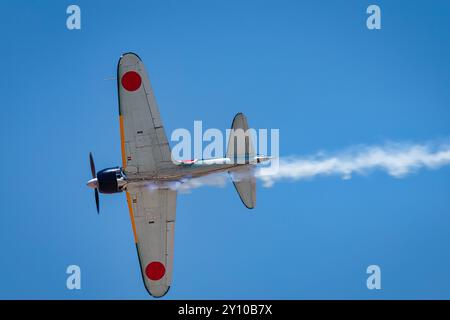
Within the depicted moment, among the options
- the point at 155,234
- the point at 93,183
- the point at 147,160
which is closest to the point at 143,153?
the point at 147,160

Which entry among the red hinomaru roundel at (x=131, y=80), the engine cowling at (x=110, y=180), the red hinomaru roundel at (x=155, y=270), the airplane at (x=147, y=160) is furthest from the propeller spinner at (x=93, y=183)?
the red hinomaru roundel at (x=131, y=80)

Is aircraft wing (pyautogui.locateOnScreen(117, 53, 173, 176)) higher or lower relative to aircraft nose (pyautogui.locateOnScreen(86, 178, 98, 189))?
higher

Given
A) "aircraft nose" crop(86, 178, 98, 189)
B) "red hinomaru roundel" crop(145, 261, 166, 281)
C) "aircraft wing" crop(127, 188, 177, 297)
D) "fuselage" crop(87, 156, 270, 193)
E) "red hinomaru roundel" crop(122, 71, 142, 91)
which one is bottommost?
"red hinomaru roundel" crop(145, 261, 166, 281)

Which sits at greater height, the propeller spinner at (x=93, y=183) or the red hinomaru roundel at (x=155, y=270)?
the propeller spinner at (x=93, y=183)

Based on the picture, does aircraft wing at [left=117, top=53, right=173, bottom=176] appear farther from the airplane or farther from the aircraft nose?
the aircraft nose

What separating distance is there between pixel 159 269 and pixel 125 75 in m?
6.64

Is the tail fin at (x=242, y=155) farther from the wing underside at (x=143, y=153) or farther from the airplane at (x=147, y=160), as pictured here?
the wing underside at (x=143, y=153)

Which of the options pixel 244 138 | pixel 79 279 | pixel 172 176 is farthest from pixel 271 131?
pixel 79 279

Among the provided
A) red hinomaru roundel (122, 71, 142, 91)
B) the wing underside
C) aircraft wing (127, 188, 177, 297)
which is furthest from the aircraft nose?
red hinomaru roundel (122, 71, 142, 91)

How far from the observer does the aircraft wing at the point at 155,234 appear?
2591 cm

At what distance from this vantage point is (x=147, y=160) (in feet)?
81.3

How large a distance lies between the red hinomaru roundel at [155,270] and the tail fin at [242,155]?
3717 mm

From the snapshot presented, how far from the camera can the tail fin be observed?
2422cm

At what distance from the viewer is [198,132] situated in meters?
25.3
